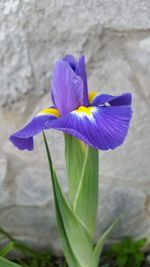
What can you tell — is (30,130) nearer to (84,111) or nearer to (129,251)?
(84,111)

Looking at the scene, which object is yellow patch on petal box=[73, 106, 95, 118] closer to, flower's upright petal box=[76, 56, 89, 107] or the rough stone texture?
flower's upright petal box=[76, 56, 89, 107]

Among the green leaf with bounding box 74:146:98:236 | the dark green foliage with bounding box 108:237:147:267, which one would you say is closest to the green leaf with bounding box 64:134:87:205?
the green leaf with bounding box 74:146:98:236

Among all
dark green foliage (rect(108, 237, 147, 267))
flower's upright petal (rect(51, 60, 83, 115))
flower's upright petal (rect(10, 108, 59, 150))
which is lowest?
dark green foliage (rect(108, 237, 147, 267))

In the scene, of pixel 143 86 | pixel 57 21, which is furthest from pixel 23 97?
pixel 143 86

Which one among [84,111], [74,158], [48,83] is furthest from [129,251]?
[84,111]

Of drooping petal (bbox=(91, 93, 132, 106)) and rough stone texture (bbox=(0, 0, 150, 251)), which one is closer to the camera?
drooping petal (bbox=(91, 93, 132, 106))

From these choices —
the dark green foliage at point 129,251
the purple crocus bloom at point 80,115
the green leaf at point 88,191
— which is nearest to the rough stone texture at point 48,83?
the dark green foliage at point 129,251
